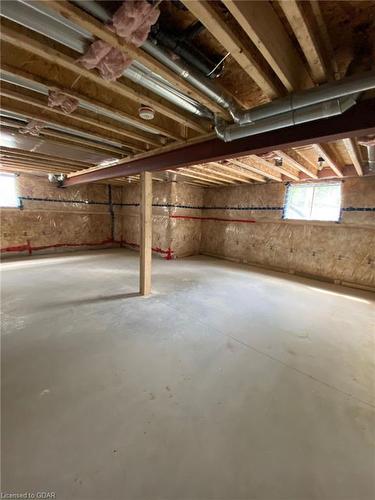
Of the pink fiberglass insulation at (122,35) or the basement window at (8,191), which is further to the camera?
the basement window at (8,191)

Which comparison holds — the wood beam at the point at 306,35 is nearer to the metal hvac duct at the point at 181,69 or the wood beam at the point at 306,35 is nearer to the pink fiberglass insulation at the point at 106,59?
the metal hvac duct at the point at 181,69

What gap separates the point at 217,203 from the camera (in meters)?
6.38

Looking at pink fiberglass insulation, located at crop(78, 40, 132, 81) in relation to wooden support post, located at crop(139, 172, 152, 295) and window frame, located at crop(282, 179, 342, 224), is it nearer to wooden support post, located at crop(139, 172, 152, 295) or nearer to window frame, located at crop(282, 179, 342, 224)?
wooden support post, located at crop(139, 172, 152, 295)

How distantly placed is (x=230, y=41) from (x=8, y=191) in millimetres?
6429

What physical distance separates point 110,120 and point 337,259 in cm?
460

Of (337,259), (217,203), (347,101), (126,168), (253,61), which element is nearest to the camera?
(253,61)

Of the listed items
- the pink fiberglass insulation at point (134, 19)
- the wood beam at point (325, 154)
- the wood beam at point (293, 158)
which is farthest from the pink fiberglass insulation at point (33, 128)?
the wood beam at point (325, 154)

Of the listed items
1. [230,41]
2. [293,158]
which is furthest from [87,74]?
[293,158]

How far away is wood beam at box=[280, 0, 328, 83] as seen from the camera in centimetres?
96

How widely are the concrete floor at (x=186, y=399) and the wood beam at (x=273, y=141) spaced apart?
6.10 ft

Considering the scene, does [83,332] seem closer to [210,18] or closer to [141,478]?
[141,478]

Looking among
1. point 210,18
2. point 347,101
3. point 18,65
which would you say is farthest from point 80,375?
point 347,101

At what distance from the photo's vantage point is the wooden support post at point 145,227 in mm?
3166

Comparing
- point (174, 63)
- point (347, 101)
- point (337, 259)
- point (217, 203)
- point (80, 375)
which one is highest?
point (174, 63)
